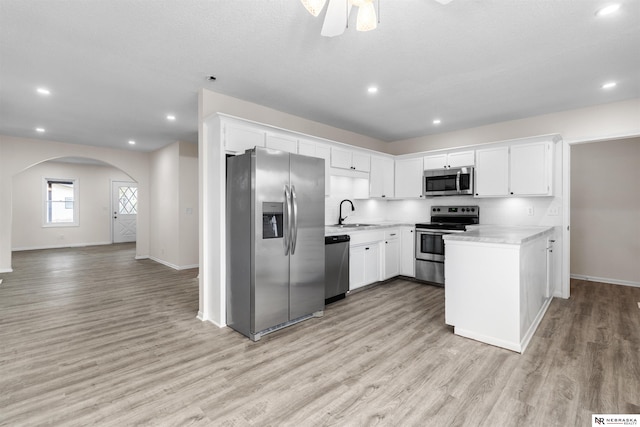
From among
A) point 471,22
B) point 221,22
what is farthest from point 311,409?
point 471,22

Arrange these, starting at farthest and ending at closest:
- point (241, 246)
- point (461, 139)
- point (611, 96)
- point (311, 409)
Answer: point (461, 139) → point (611, 96) → point (241, 246) → point (311, 409)

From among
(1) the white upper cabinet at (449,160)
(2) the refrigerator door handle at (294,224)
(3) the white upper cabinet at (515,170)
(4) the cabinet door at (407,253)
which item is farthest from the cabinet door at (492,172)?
(2) the refrigerator door handle at (294,224)

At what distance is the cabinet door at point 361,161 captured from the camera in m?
4.86

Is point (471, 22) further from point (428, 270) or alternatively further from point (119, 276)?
point (119, 276)

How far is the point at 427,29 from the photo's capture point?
2.32 metres

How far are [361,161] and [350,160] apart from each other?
0.30 metres

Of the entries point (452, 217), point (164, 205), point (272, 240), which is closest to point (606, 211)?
point (452, 217)

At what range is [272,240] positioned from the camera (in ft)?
9.91

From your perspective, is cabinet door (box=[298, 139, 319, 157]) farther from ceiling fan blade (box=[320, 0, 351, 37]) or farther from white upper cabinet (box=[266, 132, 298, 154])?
ceiling fan blade (box=[320, 0, 351, 37])

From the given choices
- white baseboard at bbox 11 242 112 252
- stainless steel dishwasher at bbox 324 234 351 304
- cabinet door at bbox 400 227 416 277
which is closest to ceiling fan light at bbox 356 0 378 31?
stainless steel dishwasher at bbox 324 234 351 304

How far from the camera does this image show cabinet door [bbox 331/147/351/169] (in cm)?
448

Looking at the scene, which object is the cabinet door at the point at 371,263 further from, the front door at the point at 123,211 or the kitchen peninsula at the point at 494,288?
the front door at the point at 123,211

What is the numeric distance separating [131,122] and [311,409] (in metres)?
5.06

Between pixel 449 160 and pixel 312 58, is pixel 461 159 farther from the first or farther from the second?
pixel 312 58
